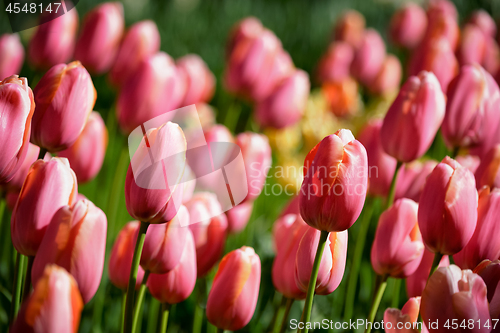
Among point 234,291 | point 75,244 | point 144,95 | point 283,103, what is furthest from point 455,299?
point 283,103

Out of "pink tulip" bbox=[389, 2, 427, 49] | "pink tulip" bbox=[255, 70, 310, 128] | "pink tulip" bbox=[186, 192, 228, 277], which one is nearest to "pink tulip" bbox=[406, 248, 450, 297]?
"pink tulip" bbox=[186, 192, 228, 277]

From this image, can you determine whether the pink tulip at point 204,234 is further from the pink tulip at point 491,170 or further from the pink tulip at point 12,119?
the pink tulip at point 491,170

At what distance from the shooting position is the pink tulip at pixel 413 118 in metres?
0.59

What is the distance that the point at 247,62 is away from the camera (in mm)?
1049

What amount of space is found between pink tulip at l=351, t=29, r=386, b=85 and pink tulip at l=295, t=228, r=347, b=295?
3.63ft

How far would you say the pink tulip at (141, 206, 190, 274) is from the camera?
466 mm

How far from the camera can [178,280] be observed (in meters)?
0.50

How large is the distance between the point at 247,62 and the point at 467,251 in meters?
0.69

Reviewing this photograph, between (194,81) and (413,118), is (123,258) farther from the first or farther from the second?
(194,81)

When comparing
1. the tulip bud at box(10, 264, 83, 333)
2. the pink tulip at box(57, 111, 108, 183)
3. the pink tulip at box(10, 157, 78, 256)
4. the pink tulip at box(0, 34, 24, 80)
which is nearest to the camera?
the tulip bud at box(10, 264, 83, 333)

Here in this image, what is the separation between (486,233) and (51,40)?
78 centimetres

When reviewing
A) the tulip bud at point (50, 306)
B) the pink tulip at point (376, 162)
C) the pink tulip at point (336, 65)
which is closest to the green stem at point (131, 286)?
the tulip bud at point (50, 306)

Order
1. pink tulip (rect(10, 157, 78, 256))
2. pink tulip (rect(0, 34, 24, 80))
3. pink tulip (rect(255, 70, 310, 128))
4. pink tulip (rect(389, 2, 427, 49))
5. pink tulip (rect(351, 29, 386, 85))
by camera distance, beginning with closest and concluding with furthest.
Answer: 1. pink tulip (rect(10, 157, 78, 256))
2. pink tulip (rect(0, 34, 24, 80))
3. pink tulip (rect(255, 70, 310, 128))
4. pink tulip (rect(351, 29, 386, 85))
5. pink tulip (rect(389, 2, 427, 49))

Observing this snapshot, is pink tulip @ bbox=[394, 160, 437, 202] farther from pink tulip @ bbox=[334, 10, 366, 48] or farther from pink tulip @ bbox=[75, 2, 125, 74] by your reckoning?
pink tulip @ bbox=[334, 10, 366, 48]
